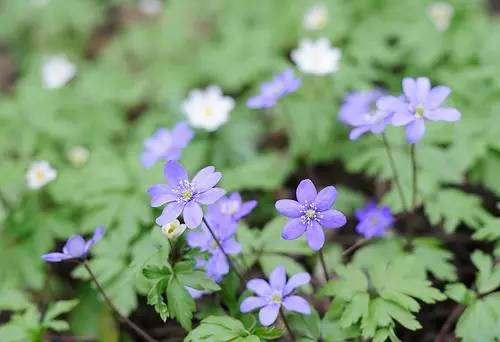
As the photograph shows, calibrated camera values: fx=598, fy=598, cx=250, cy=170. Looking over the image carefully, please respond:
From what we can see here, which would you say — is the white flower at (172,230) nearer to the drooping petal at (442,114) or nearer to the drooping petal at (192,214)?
the drooping petal at (192,214)

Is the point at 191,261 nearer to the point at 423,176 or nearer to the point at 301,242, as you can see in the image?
the point at 301,242

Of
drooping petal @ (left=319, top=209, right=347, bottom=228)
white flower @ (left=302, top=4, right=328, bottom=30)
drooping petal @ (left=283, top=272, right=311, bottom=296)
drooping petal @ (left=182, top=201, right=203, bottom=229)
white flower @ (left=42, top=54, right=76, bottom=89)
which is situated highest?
white flower @ (left=42, top=54, right=76, bottom=89)

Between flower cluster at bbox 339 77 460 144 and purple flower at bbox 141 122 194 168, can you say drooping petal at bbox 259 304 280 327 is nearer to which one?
flower cluster at bbox 339 77 460 144

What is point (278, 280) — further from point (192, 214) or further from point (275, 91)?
point (275, 91)

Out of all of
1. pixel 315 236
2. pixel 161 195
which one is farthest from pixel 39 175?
pixel 315 236

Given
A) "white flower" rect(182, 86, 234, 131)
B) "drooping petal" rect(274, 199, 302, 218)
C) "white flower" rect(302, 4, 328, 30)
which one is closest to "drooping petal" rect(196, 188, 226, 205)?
"drooping petal" rect(274, 199, 302, 218)

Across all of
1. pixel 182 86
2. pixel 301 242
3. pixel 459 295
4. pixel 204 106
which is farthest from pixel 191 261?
pixel 182 86

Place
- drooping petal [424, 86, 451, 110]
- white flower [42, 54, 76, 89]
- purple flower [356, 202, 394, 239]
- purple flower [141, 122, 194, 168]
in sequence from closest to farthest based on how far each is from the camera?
drooping petal [424, 86, 451, 110] → purple flower [356, 202, 394, 239] → purple flower [141, 122, 194, 168] → white flower [42, 54, 76, 89]

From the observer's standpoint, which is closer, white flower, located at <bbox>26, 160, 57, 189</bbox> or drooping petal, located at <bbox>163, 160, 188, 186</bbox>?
drooping petal, located at <bbox>163, 160, 188, 186</bbox>
